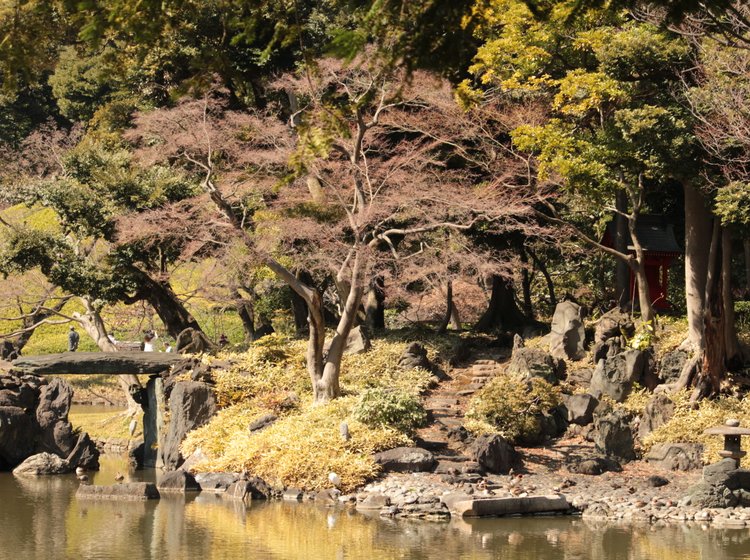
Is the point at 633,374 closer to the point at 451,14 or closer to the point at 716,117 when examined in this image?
the point at 716,117

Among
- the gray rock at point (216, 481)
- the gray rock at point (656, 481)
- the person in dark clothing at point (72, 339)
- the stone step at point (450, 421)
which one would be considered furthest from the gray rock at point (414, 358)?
the person in dark clothing at point (72, 339)

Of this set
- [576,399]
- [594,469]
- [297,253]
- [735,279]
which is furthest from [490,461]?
[735,279]

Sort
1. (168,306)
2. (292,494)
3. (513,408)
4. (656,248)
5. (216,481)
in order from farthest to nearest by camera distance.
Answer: (168,306) → (656,248) → (513,408) → (216,481) → (292,494)

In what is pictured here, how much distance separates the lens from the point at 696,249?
20.4 meters

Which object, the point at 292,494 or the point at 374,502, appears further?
the point at 292,494

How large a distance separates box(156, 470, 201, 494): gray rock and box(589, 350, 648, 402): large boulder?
7741 mm

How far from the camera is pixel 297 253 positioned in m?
23.7

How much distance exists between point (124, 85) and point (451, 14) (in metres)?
21.8

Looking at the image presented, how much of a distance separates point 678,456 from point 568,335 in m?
5.04

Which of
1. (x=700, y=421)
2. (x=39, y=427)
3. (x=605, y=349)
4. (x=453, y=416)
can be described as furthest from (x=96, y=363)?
(x=700, y=421)

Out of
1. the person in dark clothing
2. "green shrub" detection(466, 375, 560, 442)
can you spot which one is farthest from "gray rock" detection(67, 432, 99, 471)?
the person in dark clothing

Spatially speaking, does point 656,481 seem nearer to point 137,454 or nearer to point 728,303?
point 728,303

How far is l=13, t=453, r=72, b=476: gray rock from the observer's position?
19141 millimetres

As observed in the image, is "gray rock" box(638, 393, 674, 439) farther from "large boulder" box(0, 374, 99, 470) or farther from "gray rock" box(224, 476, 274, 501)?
"large boulder" box(0, 374, 99, 470)
